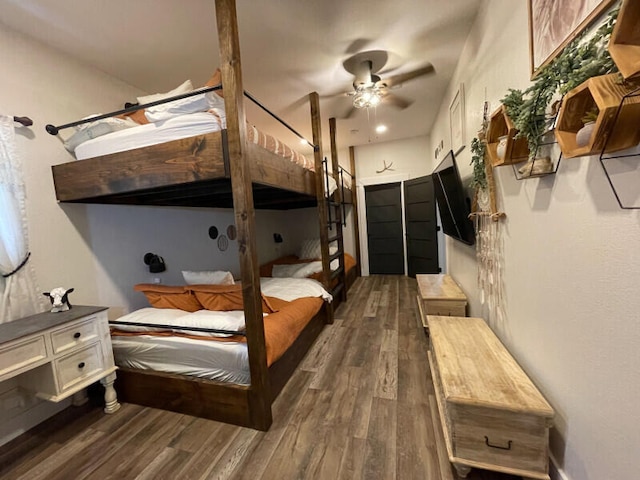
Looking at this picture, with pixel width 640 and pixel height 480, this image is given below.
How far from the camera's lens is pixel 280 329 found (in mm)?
1886

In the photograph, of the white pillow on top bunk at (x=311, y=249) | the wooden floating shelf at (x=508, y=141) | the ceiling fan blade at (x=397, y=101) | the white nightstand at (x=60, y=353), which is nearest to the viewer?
the wooden floating shelf at (x=508, y=141)

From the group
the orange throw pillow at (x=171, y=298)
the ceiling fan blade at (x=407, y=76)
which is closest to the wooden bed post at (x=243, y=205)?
the orange throw pillow at (x=171, y=298)

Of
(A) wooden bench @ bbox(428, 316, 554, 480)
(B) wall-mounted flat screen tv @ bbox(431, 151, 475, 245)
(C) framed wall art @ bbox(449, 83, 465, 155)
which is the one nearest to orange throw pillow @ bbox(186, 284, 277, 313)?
(A) wooden bench @ bbox(428, 316, 554, 480)

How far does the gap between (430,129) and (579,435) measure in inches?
179

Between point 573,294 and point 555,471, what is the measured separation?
82 centimetres

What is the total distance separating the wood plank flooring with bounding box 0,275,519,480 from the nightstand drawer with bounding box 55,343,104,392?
0.35m

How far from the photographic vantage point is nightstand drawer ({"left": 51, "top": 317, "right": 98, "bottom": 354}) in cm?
151

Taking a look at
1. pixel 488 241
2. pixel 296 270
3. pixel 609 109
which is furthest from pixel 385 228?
pixel 609 109

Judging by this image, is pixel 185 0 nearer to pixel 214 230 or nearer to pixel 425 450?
pixel 214 230

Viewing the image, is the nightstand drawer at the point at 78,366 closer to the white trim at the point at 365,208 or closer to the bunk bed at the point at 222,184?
the bunk bed at the point at 222,184

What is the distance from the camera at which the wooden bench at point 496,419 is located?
1.08 metres

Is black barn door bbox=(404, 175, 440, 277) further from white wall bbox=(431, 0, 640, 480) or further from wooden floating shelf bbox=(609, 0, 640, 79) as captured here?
wooden floating shelf bbox=(609, 0, 640, 79)

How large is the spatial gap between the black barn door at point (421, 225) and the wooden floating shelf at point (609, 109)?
12.4 feet

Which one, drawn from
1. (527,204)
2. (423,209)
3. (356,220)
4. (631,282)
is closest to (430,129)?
(423,209)
